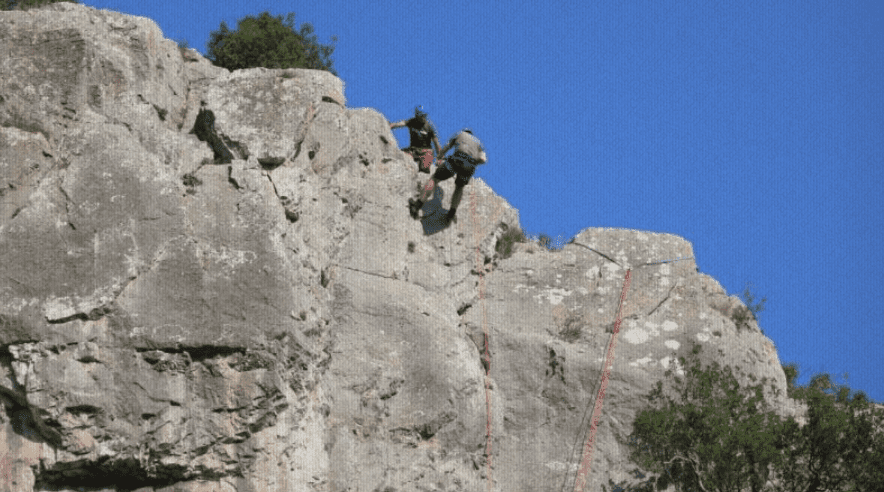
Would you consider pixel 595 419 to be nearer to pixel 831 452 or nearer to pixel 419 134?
pixel 831 452

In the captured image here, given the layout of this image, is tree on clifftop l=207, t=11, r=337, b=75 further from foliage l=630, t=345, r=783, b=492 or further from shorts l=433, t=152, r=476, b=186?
foliage l=630, t=345, r=783, b=492

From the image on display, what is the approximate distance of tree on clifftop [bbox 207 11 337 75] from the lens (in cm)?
2572

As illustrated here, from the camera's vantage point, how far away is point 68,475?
17.0m

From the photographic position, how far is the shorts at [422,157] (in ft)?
77.6

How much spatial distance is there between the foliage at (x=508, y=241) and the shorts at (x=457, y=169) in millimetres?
1435

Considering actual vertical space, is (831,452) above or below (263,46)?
below

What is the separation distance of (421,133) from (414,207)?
2.53 meters

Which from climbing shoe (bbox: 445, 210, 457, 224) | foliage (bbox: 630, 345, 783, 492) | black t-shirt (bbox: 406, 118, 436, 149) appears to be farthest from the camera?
black t-shirt (bbox: 406, 118, 436, 149)

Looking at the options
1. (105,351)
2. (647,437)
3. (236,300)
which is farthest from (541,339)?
(105,351)

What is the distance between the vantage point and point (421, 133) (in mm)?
24203

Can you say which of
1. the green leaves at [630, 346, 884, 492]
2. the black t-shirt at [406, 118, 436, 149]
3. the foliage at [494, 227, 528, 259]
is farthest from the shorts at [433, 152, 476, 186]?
the green leaves at [630, 346, 884, 492]

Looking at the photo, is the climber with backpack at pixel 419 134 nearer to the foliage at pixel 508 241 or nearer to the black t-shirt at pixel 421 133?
the black t-shirt at pixel 421 133

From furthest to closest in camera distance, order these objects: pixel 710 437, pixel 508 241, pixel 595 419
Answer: pixel 508 241, pixel 595 419, pixel 710 437

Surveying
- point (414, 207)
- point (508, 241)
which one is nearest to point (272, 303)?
point (414, 207)
